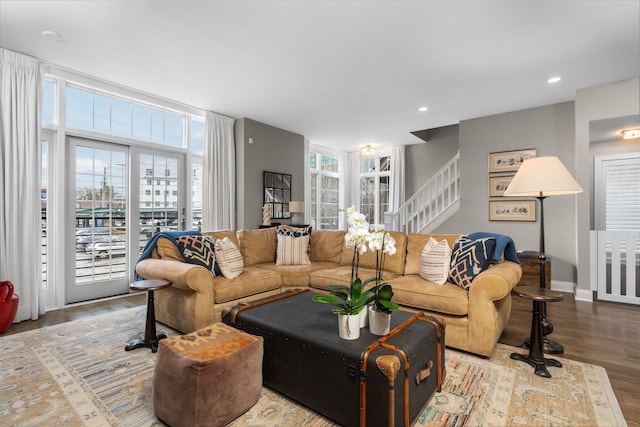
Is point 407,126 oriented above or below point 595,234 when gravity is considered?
above

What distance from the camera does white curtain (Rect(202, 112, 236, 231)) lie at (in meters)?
4.95

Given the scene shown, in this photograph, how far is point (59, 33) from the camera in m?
2.85

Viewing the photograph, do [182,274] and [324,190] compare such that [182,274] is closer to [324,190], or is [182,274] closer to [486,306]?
[486,306]

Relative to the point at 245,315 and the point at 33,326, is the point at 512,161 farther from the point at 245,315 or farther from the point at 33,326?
the point at 33,326

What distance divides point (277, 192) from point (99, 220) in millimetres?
2844

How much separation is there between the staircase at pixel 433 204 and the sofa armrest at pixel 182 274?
14.6 ft

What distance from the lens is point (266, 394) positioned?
1.90 m

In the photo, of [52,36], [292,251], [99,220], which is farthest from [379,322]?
[99,220]

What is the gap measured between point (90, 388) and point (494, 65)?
4.59 meters

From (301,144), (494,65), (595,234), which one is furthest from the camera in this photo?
(301,144)

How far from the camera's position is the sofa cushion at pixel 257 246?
12.4 ft

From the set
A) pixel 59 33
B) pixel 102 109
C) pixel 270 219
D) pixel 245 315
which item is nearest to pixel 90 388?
pixel 245 315

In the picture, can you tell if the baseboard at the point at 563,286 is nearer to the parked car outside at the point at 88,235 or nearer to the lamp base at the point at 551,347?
the lamp base at the point at 551,347

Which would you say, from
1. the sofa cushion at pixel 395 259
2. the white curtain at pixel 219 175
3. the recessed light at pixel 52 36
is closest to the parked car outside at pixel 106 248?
the white curtain at pixel 219 175
